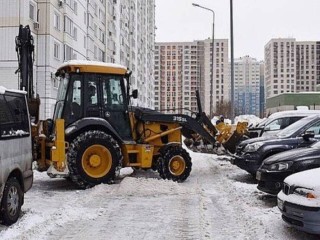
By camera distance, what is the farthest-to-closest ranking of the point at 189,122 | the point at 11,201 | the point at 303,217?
the point at 189,122
the point at 11,201
the point at 303,217

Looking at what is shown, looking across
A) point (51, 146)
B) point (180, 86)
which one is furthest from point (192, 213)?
point (180, 86)

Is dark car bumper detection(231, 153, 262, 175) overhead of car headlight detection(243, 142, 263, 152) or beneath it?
beneath

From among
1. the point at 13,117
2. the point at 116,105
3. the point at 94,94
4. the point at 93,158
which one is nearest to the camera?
the point at 13,117

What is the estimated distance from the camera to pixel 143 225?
298 inches

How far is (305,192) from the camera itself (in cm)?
661

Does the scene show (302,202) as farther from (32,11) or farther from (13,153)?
(32,11)

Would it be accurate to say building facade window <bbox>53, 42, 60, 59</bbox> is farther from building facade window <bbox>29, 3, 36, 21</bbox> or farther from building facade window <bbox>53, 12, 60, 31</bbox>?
building facade window <bbox>29, 3, 36, 21</bbox>

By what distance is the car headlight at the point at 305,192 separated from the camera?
647 centimetres

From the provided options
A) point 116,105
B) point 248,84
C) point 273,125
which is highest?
point 248,84

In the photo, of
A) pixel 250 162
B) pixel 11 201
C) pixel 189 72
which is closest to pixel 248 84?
pixel 189 72

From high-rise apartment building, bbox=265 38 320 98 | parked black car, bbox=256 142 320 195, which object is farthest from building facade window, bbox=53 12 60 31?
high-rise apartment building, bbox=265 38 320 98

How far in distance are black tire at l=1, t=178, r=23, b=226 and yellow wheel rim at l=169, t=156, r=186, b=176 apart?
16.6 ft

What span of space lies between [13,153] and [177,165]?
5601 mm

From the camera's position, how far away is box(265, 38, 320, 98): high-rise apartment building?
9091 cm
